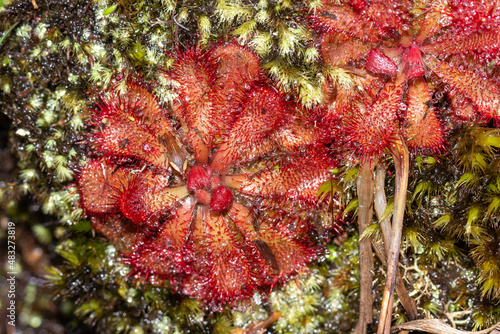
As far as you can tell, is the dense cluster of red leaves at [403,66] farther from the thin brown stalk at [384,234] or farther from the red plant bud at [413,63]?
the thin brown stalk at [384,234]

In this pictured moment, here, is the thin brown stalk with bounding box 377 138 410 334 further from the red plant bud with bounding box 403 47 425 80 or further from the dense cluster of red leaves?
the red plant bud with bounding box 403 47 425 80

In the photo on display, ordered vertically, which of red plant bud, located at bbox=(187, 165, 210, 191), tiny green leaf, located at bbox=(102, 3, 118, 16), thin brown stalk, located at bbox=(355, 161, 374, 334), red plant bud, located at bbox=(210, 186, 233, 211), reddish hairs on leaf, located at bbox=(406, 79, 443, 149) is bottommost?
thin brown stalk, located at bbox=(355, 161, 374, 334)

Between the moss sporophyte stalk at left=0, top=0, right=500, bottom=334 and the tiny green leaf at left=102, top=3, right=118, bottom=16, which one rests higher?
the tiny green leaf at left=102, top=3, right=118, bottom=16

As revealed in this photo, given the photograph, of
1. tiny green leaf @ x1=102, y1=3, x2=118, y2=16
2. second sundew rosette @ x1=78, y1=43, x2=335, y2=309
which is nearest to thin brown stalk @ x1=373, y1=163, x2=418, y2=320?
second sundew rosette @ x1=78, y1=43, x2=335, y2=309

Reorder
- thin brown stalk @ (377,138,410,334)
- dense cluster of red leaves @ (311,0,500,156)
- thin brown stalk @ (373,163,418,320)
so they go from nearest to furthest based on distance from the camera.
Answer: dense cluster of red leaves @ (311,0,500,156)
thin brown stalk @ (377,138,410,334)
thin brown stalk @ (373,163,418,320)

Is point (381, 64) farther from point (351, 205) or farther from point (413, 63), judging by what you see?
point (351, 205)

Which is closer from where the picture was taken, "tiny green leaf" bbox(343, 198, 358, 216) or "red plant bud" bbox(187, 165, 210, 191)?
"red plant bud" bbox(187, 165, 210, 191)

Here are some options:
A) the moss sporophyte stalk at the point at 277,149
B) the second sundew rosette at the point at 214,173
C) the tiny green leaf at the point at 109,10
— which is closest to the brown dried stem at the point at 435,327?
the moss sporophyte stalk at the point at 277,149
